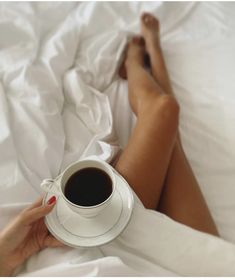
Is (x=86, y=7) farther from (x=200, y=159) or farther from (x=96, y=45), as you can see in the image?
(x=200, y=159)

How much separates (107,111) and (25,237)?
400 millimetres

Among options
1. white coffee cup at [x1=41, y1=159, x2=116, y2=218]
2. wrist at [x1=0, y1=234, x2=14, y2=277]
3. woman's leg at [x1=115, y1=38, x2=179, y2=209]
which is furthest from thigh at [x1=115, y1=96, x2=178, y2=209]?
wrist at [x1=0, y1=234, x2=14, y2=277]

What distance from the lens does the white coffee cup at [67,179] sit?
0.65m

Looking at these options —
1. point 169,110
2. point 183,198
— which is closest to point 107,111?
point 169,110

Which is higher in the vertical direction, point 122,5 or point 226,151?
point 122,5

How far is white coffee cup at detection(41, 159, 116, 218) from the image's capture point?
649 millimetres

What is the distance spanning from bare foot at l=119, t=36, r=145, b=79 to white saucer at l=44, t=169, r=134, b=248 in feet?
1.62

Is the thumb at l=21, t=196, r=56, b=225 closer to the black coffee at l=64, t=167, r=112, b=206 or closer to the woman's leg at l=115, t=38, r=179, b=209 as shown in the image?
the black coffee at l=64, t=167, r=112, b=206

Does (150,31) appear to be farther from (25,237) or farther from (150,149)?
(25,237)

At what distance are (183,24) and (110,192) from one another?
2.38ft

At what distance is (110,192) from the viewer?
0.68m

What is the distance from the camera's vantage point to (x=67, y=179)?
2.23 ft

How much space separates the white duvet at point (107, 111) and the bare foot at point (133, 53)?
0.08ft

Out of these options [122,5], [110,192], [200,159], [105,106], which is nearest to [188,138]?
[200,159]
